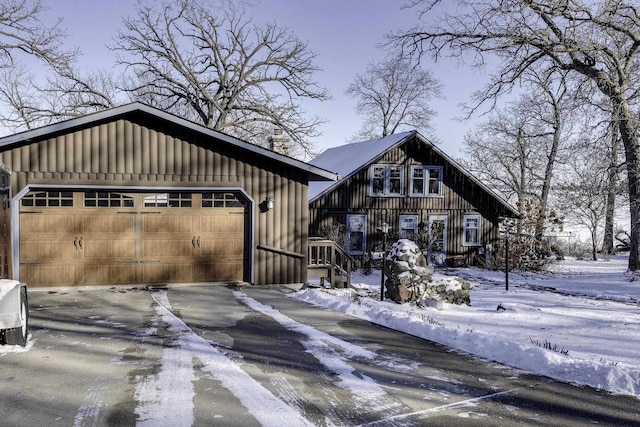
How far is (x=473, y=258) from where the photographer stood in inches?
914

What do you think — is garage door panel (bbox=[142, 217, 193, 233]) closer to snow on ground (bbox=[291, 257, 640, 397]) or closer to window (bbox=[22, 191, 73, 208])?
window (bbox=[22, 191, 73, 208])

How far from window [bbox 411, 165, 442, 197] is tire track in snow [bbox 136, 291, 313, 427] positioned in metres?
17.0

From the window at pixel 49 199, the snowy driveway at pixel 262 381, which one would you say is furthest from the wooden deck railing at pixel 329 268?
the window at pixel 49 199

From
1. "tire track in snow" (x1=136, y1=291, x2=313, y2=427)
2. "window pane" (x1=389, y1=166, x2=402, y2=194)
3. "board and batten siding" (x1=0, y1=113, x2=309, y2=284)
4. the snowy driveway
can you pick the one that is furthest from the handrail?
"window pane" (x1=389, y1=166, x2=402, y2=194)

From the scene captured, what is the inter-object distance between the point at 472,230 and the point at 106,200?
1680 centimetres

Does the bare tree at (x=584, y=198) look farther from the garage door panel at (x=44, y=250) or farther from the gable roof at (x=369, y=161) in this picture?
the garage door panel at (x=44, y=250)

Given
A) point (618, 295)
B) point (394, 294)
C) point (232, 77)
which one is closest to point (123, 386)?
point (394, 294)

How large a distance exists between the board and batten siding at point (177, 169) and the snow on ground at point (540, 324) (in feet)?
6.37

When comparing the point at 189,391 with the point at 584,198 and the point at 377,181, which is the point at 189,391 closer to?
the point at 377,181

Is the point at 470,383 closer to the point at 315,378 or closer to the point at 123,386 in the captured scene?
the point at 315,378

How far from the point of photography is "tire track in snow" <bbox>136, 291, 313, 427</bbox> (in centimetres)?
432

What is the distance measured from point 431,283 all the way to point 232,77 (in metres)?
25.5

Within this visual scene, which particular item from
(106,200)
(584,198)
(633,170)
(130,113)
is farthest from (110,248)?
(584,198)

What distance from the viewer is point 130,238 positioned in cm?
1217
